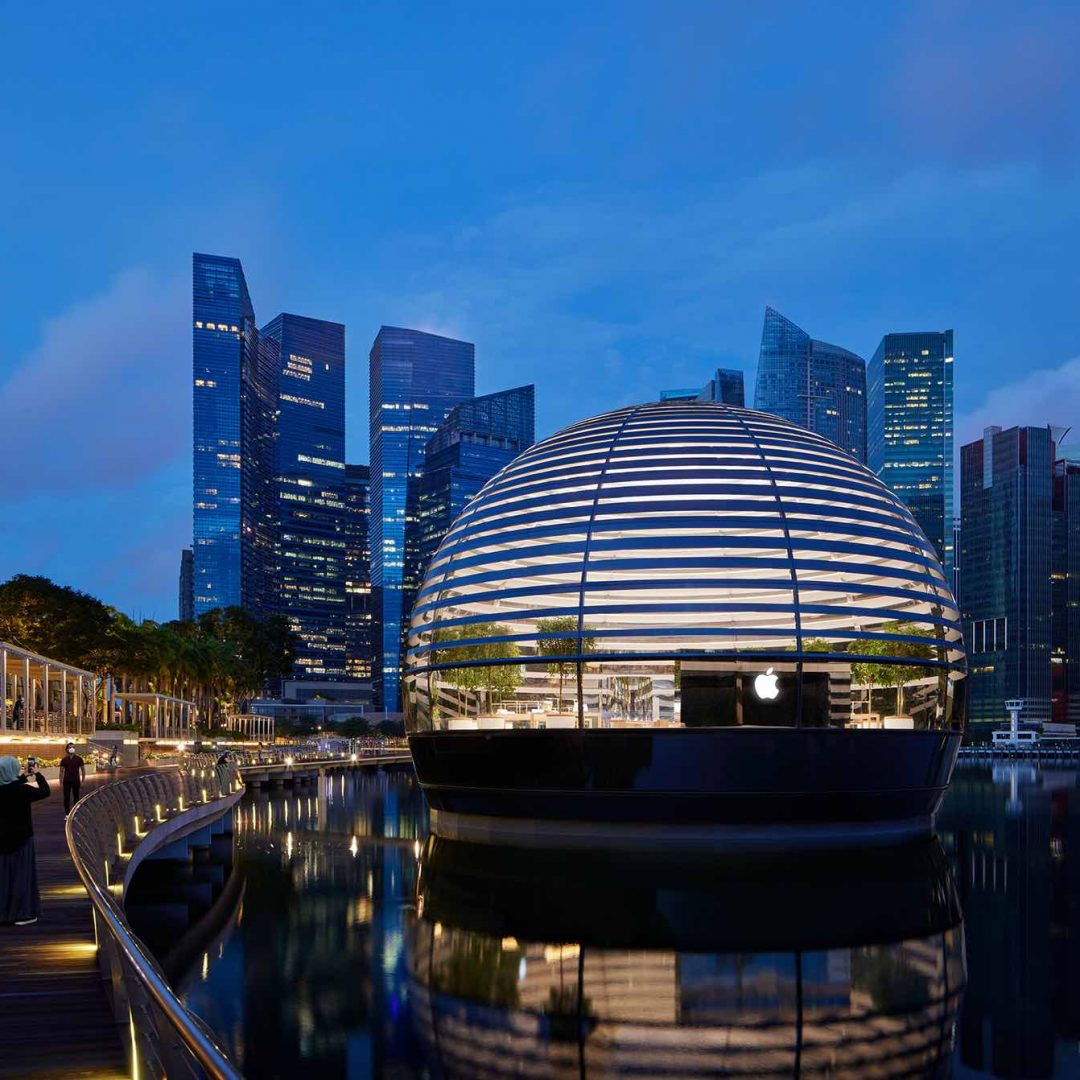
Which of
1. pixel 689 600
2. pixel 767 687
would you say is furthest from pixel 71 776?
pixel 767 687

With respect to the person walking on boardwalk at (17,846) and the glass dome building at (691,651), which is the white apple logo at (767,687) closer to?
the glass dome building at (691,651)

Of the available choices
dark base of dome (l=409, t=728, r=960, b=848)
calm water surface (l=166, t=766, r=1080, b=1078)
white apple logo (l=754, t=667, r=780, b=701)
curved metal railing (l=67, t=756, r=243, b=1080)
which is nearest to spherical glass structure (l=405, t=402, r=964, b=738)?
white apple logo (l=754, t=667, r=780, b=701)

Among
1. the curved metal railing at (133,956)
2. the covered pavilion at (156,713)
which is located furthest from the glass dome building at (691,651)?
the covered pavilion at (156,713)

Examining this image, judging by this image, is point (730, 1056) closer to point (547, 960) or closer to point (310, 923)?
point (547, 960)

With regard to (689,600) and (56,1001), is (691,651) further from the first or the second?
(56,1001)

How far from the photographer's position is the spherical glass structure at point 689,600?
3416 centimetres

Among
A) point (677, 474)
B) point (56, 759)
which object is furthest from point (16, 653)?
point (677, 474)

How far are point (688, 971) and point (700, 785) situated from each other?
13733mm

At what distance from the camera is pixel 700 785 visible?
3253 centimetres

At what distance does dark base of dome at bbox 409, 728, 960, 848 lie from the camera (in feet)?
107

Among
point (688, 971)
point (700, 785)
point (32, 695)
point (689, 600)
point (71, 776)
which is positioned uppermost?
point (689, 600)

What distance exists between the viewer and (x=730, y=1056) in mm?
14727

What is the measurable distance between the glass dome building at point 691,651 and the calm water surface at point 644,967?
235cm

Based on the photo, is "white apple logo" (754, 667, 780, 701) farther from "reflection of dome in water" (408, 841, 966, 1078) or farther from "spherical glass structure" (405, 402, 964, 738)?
"reflection of dome in water" (408, 841, 966, 1078)
